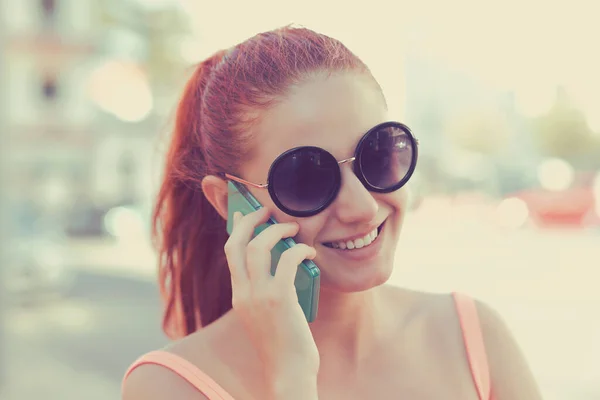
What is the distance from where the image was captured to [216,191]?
61.2 inches

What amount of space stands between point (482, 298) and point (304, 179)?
292 inches

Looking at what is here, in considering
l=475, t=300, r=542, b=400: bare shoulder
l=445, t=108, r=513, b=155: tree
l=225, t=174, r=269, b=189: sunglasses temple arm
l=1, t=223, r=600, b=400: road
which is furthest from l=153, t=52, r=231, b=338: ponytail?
l=445, t=108, r=513, b=155: tree

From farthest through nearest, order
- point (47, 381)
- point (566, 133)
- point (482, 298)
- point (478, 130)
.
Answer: point (478, 130), point (566, 133), point (482, 298), point (47, 381)

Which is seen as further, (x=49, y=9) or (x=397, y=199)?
(x=49, y=9)

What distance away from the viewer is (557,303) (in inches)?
349

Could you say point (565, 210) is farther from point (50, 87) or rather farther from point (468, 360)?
point (468, 360)

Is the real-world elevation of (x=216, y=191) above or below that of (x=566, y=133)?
below

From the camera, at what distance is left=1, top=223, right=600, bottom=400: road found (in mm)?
6305

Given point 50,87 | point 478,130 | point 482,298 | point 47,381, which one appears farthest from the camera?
point 478,130

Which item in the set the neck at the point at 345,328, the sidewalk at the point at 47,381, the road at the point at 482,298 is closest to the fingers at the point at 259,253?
the neck at the point at 345,328

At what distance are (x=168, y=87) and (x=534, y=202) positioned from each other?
17.4 m

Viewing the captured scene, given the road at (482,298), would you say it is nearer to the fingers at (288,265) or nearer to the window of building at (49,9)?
the fingers at (288,265)

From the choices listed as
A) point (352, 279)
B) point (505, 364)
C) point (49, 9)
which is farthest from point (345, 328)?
point (49, 9)

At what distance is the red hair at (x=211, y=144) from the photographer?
141 cm
